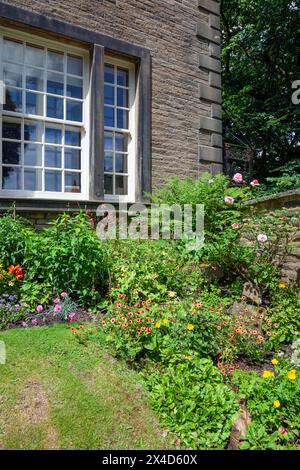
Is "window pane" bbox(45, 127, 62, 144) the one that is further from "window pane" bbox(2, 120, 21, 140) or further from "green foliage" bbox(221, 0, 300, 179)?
"green foliage" bbox(221, 0, 300, 179)

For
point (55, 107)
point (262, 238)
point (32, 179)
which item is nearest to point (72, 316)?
point (262, 238)

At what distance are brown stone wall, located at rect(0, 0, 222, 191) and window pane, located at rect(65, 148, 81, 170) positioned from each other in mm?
1414

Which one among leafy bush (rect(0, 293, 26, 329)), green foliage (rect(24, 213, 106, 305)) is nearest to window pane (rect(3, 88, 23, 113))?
green foliage (rect(24, 213, 106, 305))

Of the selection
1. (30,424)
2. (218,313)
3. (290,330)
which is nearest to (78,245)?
(218,313)

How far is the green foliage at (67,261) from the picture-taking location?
13.7 ft

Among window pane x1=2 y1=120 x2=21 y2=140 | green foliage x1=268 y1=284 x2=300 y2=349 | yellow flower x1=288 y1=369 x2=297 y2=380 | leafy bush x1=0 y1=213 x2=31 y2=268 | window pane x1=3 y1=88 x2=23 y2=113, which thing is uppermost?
window pane x1=3 y1=88 x2=23 y2=113

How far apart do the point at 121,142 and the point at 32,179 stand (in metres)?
1.82

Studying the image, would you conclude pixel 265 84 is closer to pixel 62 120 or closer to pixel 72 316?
pixel 62 120

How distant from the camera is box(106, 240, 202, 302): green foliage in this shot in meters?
4.36

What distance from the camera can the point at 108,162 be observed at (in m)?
6.59

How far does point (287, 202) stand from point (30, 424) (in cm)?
425

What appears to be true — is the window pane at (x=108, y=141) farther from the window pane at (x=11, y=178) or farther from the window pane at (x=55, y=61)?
the window pane at (x=11, y=178)

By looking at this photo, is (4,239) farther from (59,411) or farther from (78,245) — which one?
(59,411)

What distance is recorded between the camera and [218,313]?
3898 mm
